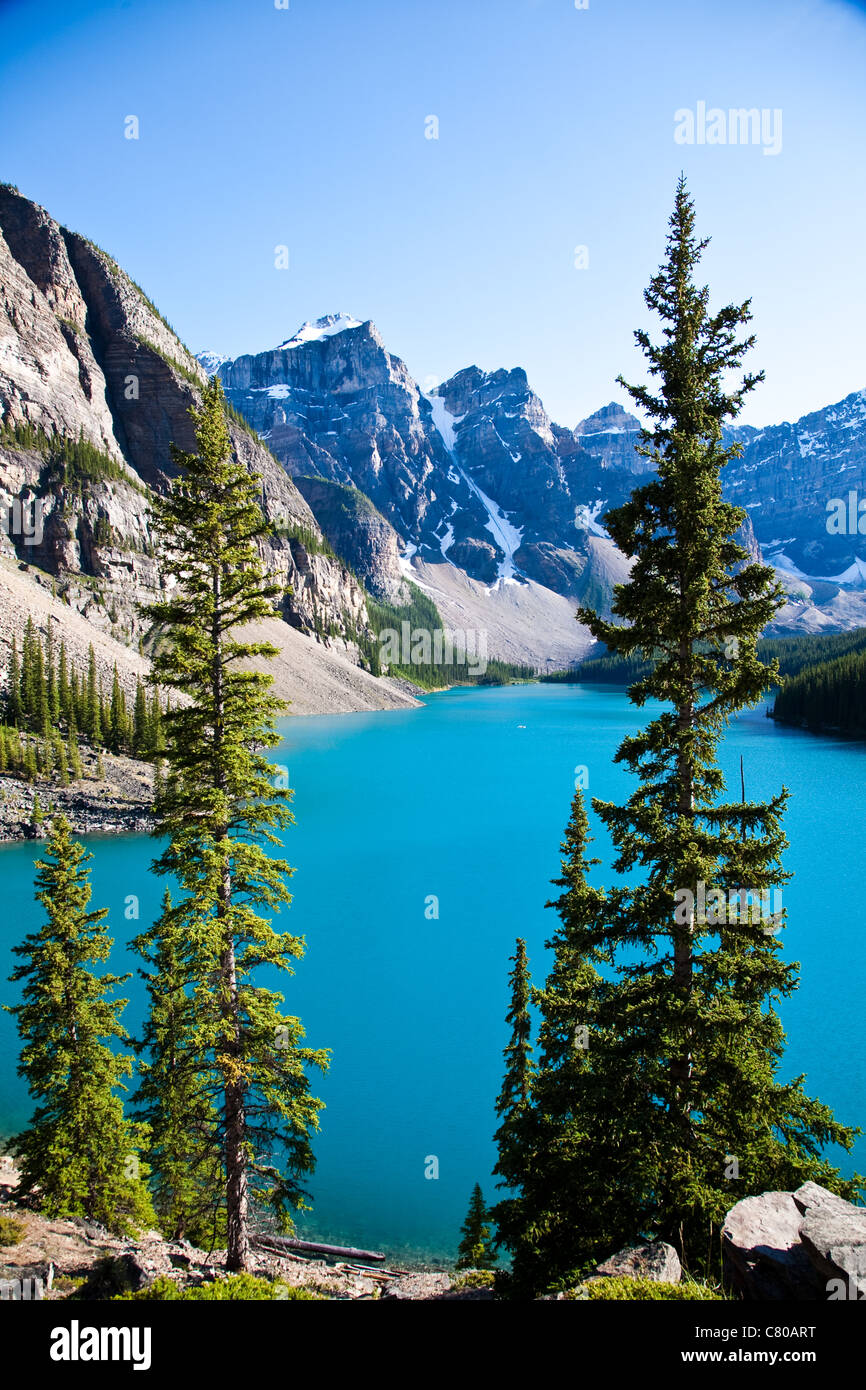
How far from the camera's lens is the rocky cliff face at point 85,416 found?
106188 mm

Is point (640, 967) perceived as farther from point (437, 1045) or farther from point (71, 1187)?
point (437, 1045)

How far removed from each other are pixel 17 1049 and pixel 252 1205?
12448mm

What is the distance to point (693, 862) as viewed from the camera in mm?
8922

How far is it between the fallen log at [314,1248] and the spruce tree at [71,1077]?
3.07 m

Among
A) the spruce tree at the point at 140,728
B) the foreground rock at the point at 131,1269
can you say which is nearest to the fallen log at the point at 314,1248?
the foreground rock at the point at 131,1269

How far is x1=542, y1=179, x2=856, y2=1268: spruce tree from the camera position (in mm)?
9023

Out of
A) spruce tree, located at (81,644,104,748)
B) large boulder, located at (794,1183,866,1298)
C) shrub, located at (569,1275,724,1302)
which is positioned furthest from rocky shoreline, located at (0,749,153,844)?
large boulder, located at (794,1183,866,1298)

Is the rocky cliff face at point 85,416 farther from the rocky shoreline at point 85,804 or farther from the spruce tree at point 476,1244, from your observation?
the spruce tree at point 476,1244

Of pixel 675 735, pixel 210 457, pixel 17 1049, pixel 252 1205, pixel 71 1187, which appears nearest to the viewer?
pixel 675 735

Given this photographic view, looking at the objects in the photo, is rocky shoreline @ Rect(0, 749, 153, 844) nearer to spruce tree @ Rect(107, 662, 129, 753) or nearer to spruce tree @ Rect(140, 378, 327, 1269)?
spruce tree @ Rect(107, 662, 129, 753)

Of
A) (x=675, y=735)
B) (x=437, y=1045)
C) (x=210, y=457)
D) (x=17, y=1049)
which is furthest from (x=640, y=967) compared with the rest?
(x=17, y=1049)

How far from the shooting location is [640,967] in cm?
1122

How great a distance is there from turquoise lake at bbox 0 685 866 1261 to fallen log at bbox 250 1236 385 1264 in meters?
0.64

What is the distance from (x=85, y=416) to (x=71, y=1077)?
148 m
